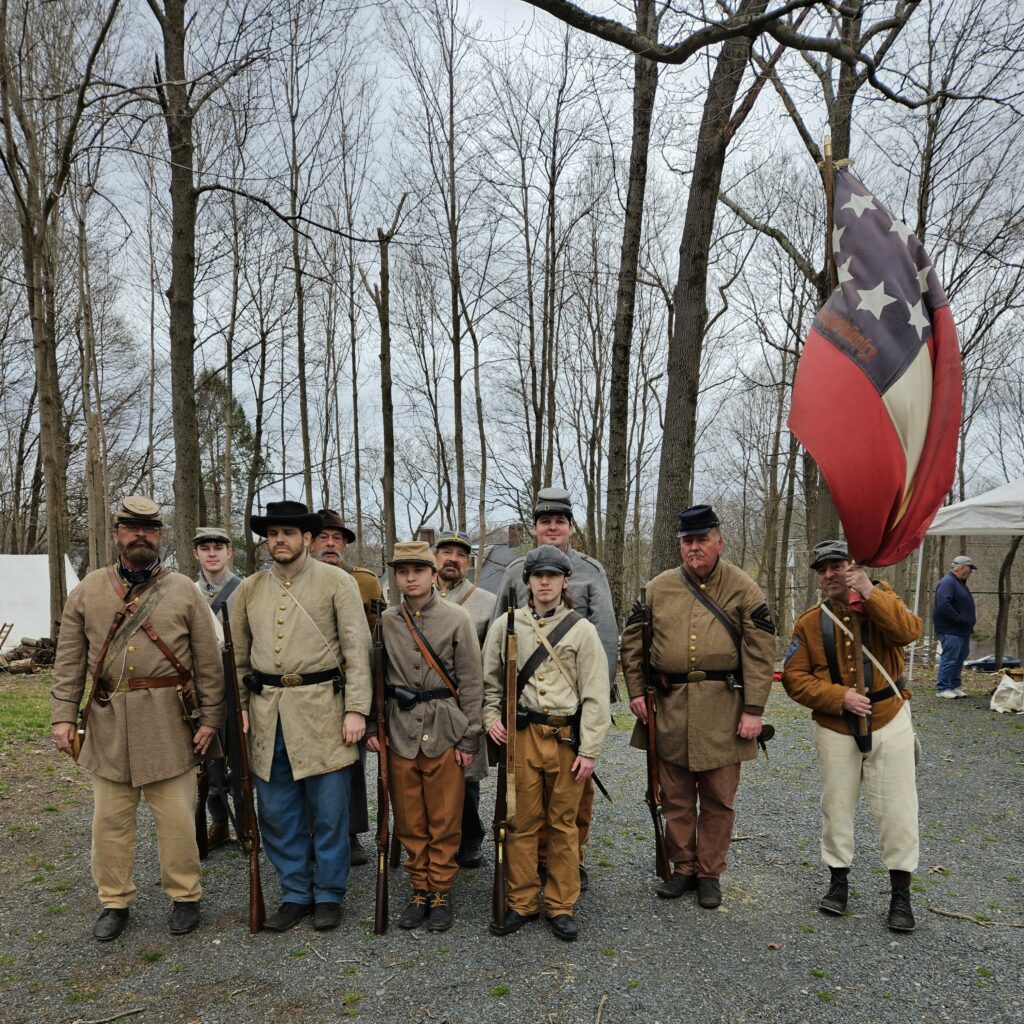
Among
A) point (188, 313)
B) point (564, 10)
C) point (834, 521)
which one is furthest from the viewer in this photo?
point (834, 521)

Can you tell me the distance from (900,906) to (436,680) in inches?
105

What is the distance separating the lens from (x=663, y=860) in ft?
14.3

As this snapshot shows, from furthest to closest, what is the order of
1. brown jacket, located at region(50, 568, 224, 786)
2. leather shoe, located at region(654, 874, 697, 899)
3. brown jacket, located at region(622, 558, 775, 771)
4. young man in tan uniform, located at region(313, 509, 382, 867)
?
young man in tan uniform, located at region(313, 509, 382, 867), leather shoe, located at region(654, 874, 697, 899), brown jacket, located at region(622, 558, 775, 771), brown jacket, located at region(50, 568, 224, 786)

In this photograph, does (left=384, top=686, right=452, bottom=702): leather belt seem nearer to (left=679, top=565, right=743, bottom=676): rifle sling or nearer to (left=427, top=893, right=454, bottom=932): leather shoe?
(left=427, top=893, right=454, bottom=932): leather shoe

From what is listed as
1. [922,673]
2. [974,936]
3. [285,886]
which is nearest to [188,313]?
[285,886]

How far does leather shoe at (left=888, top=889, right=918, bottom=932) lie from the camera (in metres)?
3.90

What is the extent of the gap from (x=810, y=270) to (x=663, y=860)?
10.9 m

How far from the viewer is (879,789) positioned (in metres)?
4.04

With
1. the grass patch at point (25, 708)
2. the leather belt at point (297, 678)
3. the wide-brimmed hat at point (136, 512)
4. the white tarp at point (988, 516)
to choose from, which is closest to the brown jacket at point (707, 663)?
the leather belt at point (297, 678)

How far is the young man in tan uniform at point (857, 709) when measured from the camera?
3971mm

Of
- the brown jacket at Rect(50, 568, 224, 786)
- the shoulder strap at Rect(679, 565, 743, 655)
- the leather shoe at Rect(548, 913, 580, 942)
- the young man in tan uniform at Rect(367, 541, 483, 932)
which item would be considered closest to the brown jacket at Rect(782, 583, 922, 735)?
the shoulder strap at Rect(679, 565, 743, 655)

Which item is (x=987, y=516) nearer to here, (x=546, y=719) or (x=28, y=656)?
(x=546, y=719)

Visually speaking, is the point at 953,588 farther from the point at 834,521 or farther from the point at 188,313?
the point at 188,313

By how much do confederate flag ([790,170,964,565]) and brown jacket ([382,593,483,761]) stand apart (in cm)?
205
